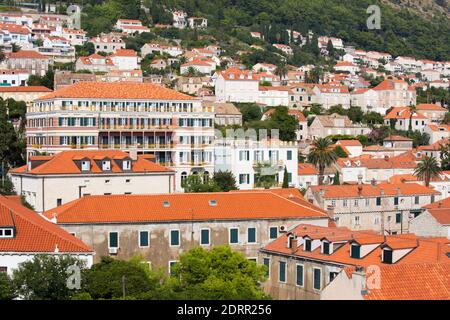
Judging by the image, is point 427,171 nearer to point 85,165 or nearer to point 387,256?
point 85,165

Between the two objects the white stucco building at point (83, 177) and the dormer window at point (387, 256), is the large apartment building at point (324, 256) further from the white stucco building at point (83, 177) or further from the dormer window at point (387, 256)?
the white stucco building at point (83, 177)

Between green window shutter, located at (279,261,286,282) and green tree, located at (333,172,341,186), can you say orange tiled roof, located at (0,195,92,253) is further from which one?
green tree, located at (333,172,341,186)

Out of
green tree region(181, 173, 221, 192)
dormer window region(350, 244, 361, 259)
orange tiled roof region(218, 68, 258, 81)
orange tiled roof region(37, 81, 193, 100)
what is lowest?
green tree region(181, 173, 221, 192)

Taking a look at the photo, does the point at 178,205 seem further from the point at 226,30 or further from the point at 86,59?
the point at 226,30

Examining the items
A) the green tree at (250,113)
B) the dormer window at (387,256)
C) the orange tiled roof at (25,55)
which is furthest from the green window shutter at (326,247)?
the orange tiled roof at (25,55)

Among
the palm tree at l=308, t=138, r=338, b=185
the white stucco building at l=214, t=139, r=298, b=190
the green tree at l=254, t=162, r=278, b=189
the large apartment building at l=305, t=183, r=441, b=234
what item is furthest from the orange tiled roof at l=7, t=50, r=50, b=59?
the large apartment building at l=305, t=183, r=441, b=234

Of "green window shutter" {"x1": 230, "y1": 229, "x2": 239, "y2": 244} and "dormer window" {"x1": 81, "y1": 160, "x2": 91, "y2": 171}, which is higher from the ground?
"dormer window" {"x1": 81, "y1": 160, "x2": 91, "y2": 171}
